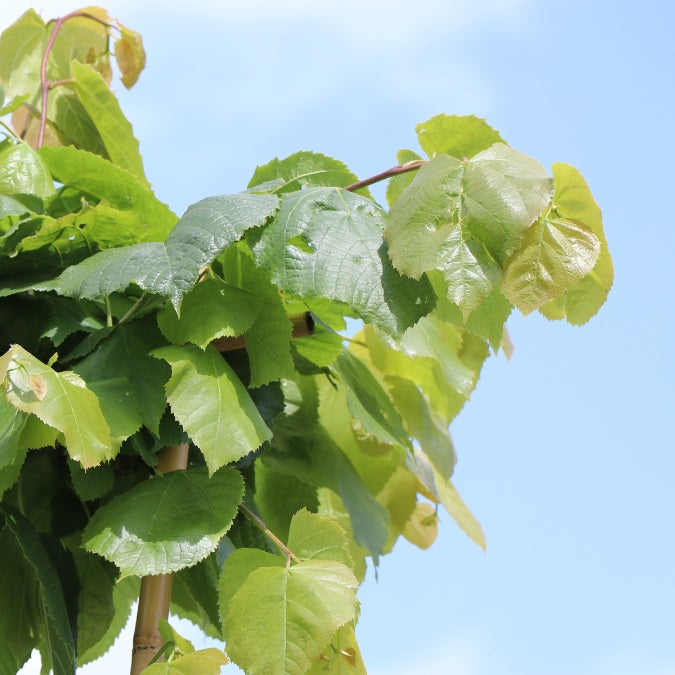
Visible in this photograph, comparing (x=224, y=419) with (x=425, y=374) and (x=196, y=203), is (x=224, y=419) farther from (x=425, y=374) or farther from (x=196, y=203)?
(x=425, y=374)

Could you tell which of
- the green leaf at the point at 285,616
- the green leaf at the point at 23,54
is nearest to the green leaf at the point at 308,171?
the green leaf at the point at 285,616

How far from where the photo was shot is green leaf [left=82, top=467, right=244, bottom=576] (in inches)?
16.4

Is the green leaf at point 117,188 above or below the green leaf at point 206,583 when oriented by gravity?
above

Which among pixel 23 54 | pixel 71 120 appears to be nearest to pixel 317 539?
pixel 71 120

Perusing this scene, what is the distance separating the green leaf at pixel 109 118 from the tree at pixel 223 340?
0.14 m

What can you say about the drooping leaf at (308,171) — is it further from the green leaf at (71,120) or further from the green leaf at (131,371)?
the green leaf at (71,120)

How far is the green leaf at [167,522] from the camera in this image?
42cm

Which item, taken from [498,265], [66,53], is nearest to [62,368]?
[498,265]

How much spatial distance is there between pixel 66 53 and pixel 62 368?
0.42 m

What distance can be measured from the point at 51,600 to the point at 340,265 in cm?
21

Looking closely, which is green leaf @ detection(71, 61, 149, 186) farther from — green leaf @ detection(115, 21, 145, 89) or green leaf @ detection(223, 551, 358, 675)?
green leaf @ detection(223, 551, 358, 675)

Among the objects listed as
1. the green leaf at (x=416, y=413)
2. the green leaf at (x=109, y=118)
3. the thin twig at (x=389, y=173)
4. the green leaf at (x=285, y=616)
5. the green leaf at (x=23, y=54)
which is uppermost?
the green leaf at (x=23, y=54)

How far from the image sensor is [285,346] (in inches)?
17.9

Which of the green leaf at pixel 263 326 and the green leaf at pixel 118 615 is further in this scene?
the green leaf at pixel 118 615
